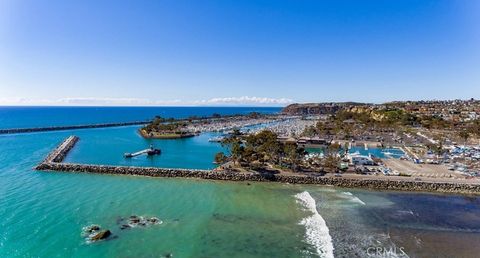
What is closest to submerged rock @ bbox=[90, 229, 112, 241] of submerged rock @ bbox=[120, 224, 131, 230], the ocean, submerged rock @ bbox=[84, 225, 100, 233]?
the ocean

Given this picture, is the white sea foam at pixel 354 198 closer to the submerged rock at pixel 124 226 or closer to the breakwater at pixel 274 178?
the breakwater at pixel 274 178

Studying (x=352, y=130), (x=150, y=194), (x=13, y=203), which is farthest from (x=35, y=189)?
(x=352, y=130)

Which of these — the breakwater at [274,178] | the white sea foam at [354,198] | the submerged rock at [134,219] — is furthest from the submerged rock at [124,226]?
the white sea foam at [354,198]

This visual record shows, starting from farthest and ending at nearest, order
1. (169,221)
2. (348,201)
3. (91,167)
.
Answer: (91,167), (348,201), (169,221)

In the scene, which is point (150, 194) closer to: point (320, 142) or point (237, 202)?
point (237, 202)

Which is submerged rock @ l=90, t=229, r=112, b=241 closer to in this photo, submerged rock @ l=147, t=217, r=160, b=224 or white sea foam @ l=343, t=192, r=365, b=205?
submerged rock @ l=147, t=217, r=160, b=224

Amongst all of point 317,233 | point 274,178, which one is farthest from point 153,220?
point 274,178

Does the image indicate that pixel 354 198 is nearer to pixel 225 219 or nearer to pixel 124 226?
pixel 225 219
